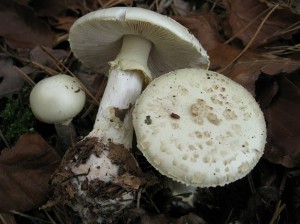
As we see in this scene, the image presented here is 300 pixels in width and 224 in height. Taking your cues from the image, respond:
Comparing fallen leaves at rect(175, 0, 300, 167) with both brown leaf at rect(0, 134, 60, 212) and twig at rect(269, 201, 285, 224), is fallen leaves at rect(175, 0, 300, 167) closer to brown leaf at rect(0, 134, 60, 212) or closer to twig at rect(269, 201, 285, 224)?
twig at rect(269, 201, 285, 224)

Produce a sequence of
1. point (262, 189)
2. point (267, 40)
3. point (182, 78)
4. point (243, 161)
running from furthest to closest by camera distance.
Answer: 1. point (267, 40)
2. point (262, 189)
3. point (182, 78)
4. point (243, 161)

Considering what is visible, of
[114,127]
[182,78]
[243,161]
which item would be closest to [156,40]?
[182,78]

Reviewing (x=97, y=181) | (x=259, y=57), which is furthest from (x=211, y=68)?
(x=97, y=181)

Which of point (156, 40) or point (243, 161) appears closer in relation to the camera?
point (243, 161)

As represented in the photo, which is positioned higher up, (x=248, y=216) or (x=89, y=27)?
(x=89, y=27)

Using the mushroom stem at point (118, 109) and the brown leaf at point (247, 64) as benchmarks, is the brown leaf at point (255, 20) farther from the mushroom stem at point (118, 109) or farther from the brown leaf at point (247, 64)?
the mushroom stem at point (118, 109)

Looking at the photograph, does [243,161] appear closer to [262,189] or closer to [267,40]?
[262,189]

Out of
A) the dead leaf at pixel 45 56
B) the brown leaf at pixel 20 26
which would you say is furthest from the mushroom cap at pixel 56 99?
the brown leaf at pixel 20 26

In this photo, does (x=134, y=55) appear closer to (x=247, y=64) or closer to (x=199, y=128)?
(x=199, y=128)
